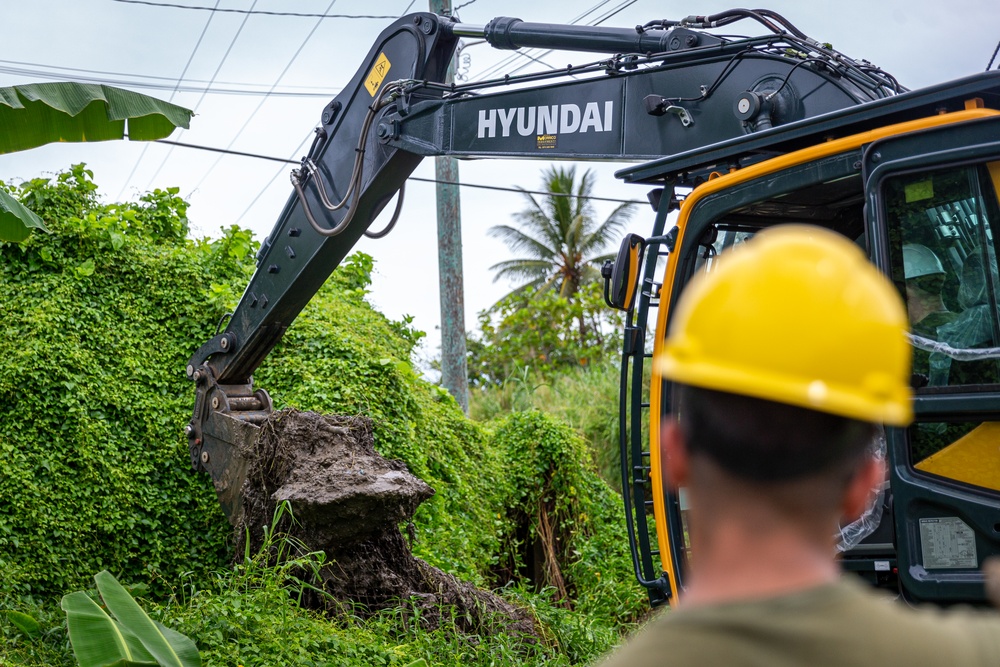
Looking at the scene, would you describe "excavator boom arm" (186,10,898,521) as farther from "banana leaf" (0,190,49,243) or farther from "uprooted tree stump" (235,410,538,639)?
"banana leaf" (0,190,49,243)

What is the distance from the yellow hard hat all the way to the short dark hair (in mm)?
21

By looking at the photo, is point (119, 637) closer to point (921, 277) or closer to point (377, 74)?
point (377, 74)

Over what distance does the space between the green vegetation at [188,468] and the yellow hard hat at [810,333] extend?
4595mm

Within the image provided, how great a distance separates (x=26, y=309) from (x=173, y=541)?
2.23 metres

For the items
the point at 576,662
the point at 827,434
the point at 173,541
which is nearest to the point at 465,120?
the point at 576,662

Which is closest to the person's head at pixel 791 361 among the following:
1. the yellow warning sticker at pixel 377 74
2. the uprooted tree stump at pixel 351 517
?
→ the uprooted tree stump at pixel 351 517

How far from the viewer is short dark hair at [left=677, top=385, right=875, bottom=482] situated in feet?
3.79

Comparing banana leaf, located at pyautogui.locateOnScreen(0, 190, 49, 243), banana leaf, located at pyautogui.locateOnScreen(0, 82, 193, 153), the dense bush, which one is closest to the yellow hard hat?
banana leaf, located at pyautogui.locateOnScreen(0, 82, 193, 153)

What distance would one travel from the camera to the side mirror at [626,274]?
468 cm

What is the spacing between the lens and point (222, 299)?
353 inches

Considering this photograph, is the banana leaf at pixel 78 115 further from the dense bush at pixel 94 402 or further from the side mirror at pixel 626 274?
the side mirror at pixel 626 274

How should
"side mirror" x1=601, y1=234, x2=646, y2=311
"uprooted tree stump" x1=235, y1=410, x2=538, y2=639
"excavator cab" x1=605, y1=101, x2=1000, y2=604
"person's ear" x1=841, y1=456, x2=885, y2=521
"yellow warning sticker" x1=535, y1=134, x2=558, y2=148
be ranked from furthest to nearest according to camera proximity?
"uprooted tree stump" x1=235, y1=410, x2=538, y2=639, "yellow warning sticker" x1=535, y1=134, x2=558, y2=148, "side mirror" x1=601, y1=234, x2=646, y2=311, "excavator cab" x1=605, y1=101, x2=1000, y2=604, "person's ear" x1=841, y1=456, x2=885, y2=521

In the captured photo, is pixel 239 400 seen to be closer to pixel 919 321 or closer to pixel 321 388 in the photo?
pixel 321 388

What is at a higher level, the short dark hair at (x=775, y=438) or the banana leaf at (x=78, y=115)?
the banana leaf at (x=78, y=115)
